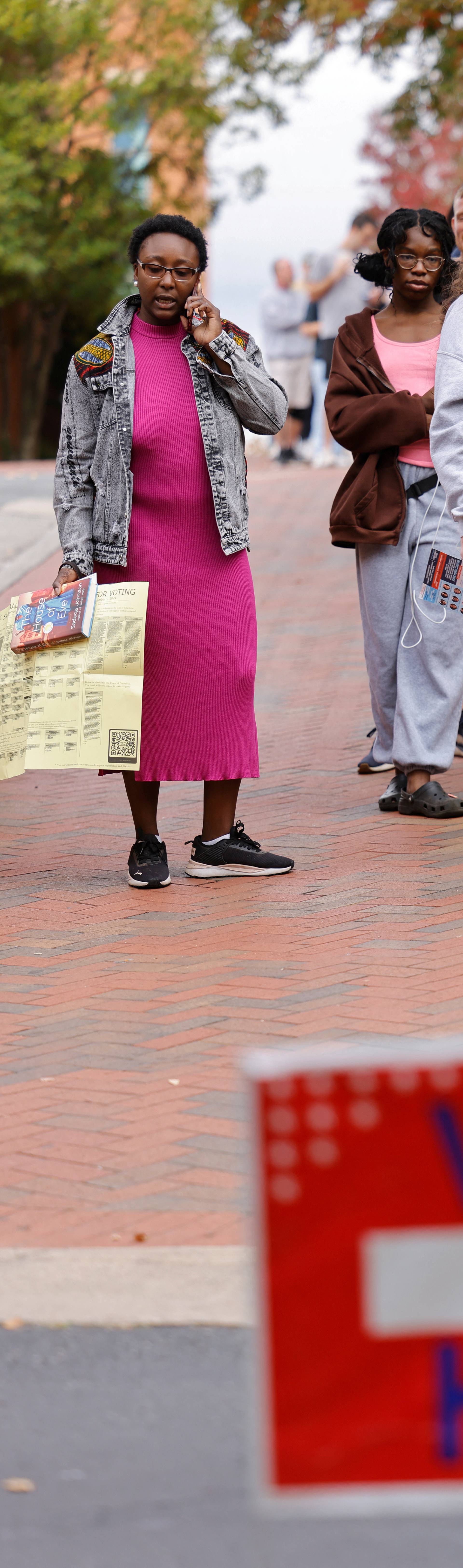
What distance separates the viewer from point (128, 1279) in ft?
10.2

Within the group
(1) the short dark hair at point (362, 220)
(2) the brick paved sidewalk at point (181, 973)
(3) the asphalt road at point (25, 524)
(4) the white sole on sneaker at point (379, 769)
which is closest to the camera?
(2) the brick paved sidewalk at point (181, 973)

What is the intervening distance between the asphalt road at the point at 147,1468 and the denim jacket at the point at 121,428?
299 cm

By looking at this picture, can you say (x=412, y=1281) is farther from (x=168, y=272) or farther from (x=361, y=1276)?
(x=168, y=272)

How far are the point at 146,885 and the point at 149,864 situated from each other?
7 centimetres

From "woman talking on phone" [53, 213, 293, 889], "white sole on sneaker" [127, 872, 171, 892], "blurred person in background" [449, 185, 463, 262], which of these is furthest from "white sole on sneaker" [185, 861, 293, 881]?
"blurred person in background" [449, 185, 463, 262]

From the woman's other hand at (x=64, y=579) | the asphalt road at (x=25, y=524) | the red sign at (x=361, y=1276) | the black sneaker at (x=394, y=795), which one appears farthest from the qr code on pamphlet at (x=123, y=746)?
the asphalt road at (x=25, y=524)

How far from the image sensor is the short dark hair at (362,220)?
1406cm

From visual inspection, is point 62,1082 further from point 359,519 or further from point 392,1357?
point 359,519

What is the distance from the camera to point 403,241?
20.1ft

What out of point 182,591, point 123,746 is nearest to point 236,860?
point 123,746

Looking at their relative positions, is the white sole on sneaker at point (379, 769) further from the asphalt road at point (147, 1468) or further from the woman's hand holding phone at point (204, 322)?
the asphalt road at point (147, 1468)

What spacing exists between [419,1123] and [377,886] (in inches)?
158

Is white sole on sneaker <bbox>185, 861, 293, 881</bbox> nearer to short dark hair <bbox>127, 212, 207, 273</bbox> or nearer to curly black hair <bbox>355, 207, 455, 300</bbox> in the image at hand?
short dark hair <bbox>127, 212, 207, 273</bbox>

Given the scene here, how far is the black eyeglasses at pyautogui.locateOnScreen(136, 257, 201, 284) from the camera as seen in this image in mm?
5320
